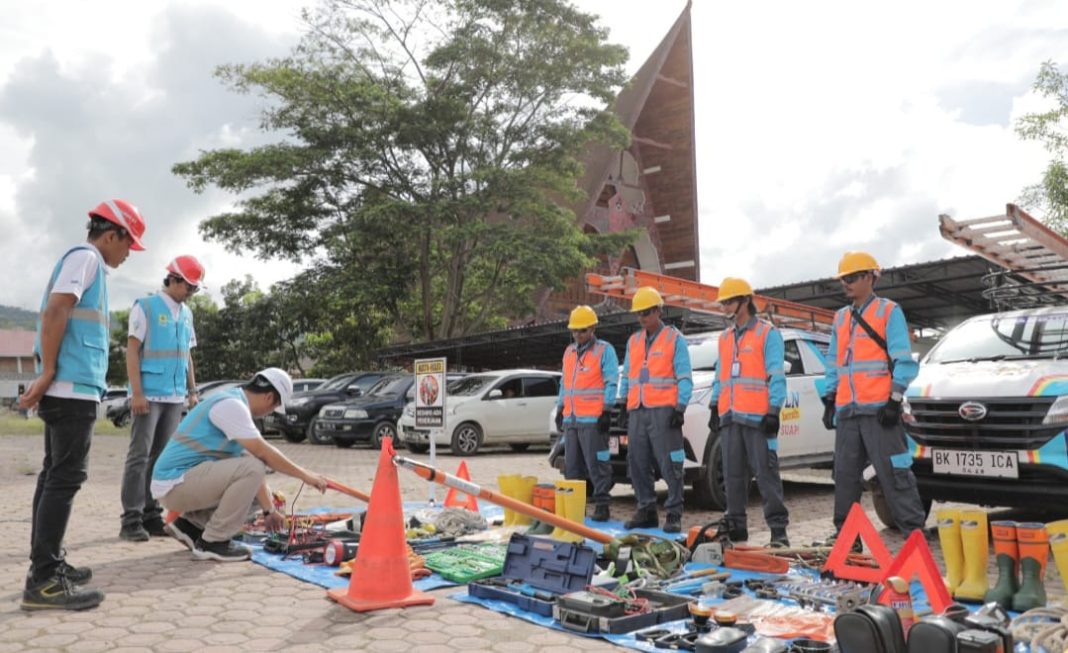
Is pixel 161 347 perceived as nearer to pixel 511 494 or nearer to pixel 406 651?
pixel 511 494

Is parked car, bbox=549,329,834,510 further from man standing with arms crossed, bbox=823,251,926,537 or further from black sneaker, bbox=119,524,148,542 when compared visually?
black sneaker, bbox=119,524,148,542

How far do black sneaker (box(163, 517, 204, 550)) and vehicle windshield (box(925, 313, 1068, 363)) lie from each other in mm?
6132

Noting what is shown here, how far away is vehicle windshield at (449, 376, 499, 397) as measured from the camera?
53.5ft

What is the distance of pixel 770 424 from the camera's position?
6.48 m

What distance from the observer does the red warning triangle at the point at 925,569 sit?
167 inches

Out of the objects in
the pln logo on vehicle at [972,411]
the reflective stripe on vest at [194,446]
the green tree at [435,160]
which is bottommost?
the reflective stripe on vest at [194,446]

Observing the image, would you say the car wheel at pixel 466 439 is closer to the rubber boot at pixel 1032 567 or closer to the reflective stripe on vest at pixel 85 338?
the reflective stripe on vest at pixel 85 338

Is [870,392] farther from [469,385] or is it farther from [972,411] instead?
[469,385]

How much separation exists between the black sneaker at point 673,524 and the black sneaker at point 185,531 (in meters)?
3.65

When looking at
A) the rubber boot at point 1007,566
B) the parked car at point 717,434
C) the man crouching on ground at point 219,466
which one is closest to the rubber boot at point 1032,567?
the rubber boot at point 1007,566

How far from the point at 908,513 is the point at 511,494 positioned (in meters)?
3.13

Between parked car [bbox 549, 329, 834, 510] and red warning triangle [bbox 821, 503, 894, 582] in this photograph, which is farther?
parked car [bbox 549, 329, 834, 510]

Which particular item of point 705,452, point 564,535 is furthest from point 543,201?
point 564,535

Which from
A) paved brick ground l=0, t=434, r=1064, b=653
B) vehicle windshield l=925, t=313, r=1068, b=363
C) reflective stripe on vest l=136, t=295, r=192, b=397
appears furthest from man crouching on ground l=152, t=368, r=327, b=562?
vehicle windshield l=925, t=313, r=1068, b=363
